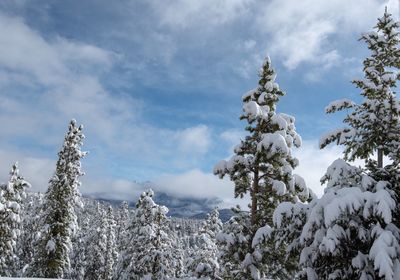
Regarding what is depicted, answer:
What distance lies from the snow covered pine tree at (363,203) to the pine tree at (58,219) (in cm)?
2310

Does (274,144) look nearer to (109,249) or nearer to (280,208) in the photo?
(280,208)

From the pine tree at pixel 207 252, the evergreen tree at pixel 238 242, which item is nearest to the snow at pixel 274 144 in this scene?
the evergreen tree at pixel 238 242

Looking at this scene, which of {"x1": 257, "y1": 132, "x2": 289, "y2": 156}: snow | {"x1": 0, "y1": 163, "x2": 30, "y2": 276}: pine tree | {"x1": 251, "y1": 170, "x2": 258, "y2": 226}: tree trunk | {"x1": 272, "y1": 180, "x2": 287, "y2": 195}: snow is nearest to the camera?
{"x1": 257, "y1": 132, "x2": 289, "y2": 156}: snow

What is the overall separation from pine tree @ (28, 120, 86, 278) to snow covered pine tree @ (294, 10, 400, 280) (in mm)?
23105

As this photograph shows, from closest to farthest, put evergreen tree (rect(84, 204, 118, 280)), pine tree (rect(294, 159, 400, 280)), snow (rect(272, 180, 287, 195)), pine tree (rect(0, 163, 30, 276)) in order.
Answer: pine tree (rect(294, 159, 400, 280)), snow (rect(272, 180, 287, 195)), pine tree (rect(0, 163, 30, 276)), evergreen tree (rect(84, 204, 118, 280))

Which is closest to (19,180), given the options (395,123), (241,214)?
(241,214)

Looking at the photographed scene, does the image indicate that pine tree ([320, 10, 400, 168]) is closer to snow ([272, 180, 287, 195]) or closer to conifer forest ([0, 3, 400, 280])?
conifer forest ([0, 3, 400, 280])

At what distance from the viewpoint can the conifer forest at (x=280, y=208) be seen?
31.0ft

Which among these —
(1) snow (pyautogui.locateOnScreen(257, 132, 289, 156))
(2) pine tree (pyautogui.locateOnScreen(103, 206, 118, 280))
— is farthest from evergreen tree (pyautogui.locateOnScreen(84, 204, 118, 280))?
(1) snow (pyautogui.locateOnScreen(257, 132, 289, 156))

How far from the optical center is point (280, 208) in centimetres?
1084

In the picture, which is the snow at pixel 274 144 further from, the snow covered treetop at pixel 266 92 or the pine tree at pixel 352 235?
the pine tree at pixel 352 235

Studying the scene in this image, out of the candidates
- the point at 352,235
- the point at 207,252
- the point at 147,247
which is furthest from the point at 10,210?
the point at 352,235

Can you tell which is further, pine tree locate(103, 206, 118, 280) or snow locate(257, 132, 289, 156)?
pine tree locate(103, 206, 118, 280)

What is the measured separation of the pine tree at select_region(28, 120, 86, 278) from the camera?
101 feet
